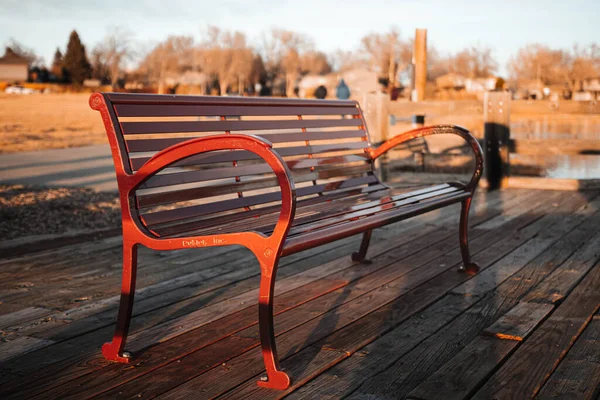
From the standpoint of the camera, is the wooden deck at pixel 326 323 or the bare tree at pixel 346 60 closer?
the wooden deck at pixel 326 323

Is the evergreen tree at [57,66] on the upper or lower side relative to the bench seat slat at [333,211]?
upper

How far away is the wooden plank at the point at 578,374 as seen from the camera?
2.06 meters

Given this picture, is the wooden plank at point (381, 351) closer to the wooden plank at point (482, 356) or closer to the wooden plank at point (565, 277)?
the wooden plank at point (482, 356)

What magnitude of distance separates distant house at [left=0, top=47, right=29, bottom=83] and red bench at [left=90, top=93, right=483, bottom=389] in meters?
61.6

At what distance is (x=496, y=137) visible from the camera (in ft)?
23.9

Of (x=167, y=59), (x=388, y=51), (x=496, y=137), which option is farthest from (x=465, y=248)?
(x=388, y=51)

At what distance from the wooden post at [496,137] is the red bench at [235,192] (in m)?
3.83

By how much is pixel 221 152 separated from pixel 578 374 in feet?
5.14

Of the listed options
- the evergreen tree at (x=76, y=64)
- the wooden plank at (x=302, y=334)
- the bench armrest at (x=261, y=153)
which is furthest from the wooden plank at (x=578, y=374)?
the evergreen tree at (x=76, y=64)

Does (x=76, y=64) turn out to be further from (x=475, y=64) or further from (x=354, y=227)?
(x=354, y=227)

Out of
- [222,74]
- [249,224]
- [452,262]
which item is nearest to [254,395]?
[249,224]

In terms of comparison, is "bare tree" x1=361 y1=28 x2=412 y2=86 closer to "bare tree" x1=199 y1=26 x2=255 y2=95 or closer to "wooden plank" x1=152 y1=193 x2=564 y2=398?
"bare tree" x1=199 y1=26 x2=255 y2=95

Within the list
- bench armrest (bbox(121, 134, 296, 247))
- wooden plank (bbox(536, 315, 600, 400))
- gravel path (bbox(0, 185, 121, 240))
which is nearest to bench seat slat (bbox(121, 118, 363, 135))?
bench armrest (bbox(121, 134, 296, 247))

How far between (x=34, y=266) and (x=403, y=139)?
223 centimetres
